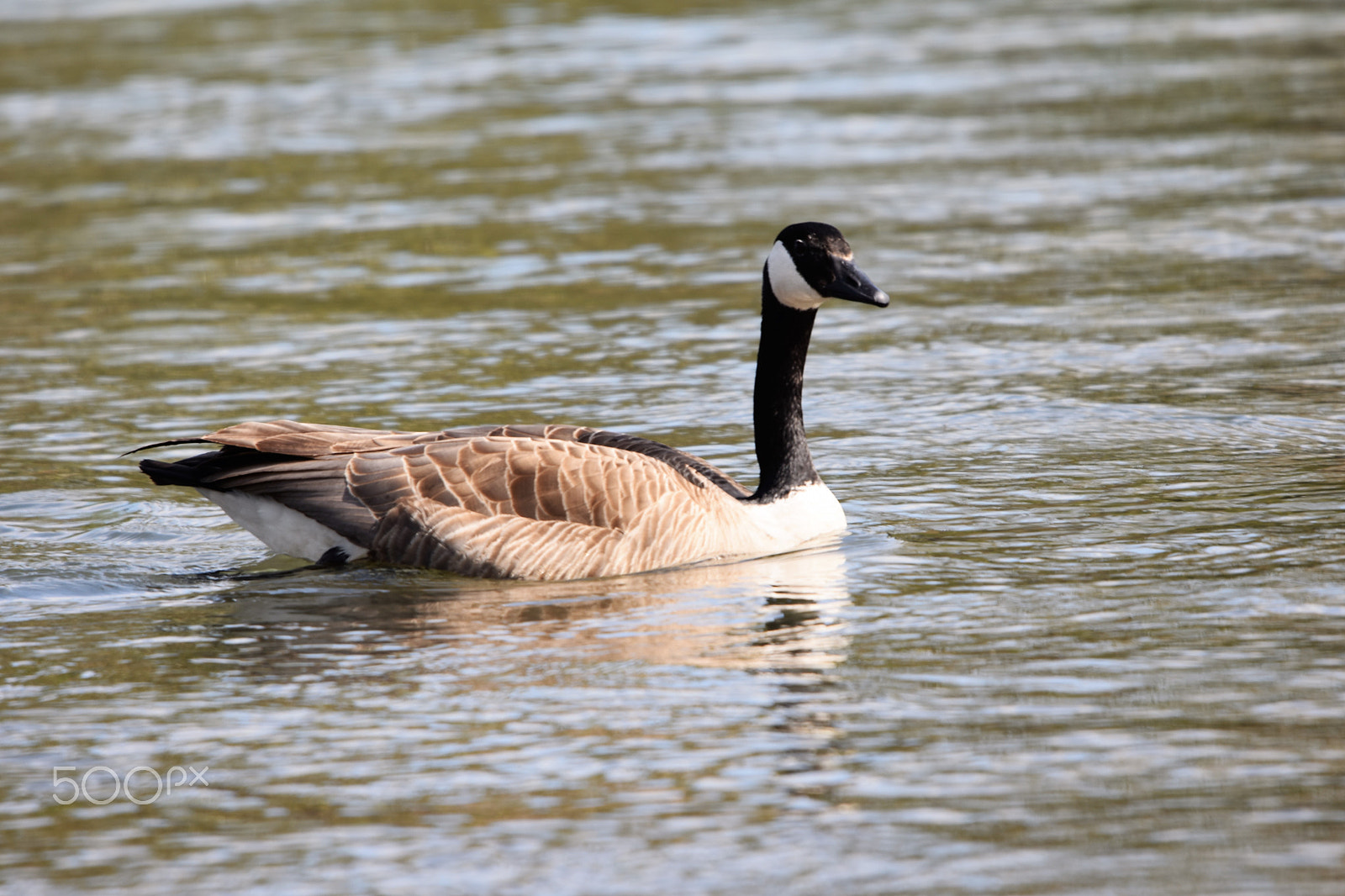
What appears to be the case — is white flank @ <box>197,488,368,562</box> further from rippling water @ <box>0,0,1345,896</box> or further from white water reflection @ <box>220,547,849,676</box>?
white water reflection @ <box>220,547,849,676</box>

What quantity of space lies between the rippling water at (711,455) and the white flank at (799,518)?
15cm

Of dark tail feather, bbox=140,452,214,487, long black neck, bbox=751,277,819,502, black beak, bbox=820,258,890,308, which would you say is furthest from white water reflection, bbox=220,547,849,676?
black beak, bbox=820,258,890,308

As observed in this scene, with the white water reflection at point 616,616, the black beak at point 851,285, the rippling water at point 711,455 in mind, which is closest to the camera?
the rippling water at point 711,455

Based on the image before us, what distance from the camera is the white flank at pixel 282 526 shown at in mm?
10047

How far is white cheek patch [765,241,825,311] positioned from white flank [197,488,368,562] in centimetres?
282

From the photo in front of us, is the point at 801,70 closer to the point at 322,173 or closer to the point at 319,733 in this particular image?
the point at 322,173

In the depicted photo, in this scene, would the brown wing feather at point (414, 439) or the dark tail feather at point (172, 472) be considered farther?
the brown wing feather at point (414, 439)

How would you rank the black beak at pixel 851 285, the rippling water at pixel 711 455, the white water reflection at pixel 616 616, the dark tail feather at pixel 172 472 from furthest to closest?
1. the black beak at pixel 851 285
2. the dark tail feather at pixel 172 472
3. the white water reflection at pixel 616 616
4. the rippling water at pixel 711 455

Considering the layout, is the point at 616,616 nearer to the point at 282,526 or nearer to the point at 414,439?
the point at 414,439

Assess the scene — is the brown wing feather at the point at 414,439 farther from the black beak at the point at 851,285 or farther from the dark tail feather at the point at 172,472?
the black beak at the point at 851,285

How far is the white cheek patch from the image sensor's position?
10.3 m

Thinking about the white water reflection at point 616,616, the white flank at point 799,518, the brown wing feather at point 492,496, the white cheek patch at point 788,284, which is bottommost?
the white water reflection at point 616,616

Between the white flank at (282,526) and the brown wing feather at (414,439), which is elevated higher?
the brown wing feather at (414,439)

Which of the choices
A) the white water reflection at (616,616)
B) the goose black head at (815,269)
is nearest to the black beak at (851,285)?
the goose black head at (815,269)
